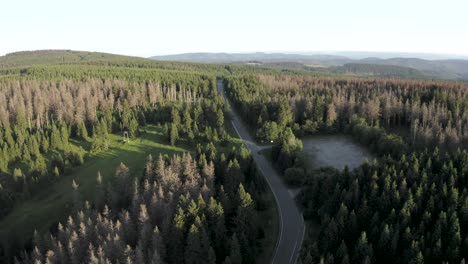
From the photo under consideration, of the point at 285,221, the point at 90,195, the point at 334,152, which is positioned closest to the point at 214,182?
the point at 285,221

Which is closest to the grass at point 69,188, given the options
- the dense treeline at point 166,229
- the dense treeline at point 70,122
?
the dense treeline at point 70,122

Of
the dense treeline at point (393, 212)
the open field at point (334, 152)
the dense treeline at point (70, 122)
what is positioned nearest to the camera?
the dense treeline at point (393, 212)

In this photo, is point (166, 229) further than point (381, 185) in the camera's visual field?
No

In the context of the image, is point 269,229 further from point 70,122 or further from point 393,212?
point 70,122

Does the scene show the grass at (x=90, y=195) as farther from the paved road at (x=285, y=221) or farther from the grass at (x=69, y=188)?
the paved road at (x=285, y=221)

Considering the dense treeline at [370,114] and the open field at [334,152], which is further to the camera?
the dense treeline at [370,114]

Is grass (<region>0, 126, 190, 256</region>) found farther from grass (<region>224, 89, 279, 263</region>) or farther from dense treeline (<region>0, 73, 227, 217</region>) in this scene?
grass (<region>224, 89, 279, 263</region>)

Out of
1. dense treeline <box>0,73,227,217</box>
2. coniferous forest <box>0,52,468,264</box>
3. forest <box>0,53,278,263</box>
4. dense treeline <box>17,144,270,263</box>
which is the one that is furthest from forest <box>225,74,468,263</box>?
dense treeline <box>0,73,227,217</box>

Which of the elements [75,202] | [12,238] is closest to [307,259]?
[75,202]
